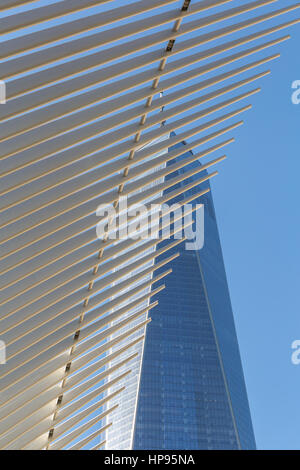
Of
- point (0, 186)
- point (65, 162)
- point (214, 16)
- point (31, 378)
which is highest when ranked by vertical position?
point (214, 16)

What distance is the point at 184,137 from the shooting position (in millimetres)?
14164

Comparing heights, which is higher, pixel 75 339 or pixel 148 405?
pixel 148 405

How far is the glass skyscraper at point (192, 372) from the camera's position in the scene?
11350 cm

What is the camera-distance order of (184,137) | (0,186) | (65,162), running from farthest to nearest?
(184,137) → (65,162) → (0,186)

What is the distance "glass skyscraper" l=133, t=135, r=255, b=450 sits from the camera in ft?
372

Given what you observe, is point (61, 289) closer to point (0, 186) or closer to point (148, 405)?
point (0, 186)

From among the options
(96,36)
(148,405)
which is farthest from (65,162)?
(148,405)

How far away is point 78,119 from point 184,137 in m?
4.00

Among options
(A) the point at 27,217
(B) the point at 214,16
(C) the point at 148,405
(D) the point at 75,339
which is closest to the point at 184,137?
(B) the point at 214,16

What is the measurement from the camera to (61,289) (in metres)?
15.0

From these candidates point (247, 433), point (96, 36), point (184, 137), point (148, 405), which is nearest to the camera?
point (96, 36)

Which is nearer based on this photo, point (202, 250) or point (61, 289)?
point (61, 289)

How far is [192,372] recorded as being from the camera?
124 metres

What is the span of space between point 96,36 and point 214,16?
2893 millimetres
